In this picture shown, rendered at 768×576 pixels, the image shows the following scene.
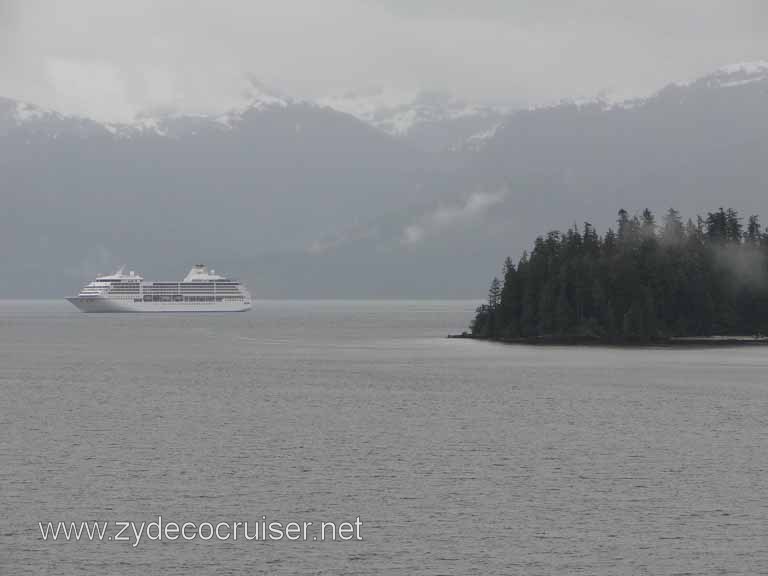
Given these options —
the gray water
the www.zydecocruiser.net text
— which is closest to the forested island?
the gray water

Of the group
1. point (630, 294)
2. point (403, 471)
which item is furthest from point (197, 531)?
point (630, 294)

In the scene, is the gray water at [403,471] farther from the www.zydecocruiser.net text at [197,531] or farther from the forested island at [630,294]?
the forested island at [630,294]

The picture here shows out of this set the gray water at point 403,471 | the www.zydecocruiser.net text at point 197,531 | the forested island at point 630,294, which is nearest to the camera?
the gray water at point 403,471

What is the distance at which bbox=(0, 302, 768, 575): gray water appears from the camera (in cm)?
4325

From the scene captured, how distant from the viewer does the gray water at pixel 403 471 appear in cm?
4325

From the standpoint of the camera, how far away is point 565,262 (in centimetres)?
19588

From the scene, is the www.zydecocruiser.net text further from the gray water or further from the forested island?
the forested island

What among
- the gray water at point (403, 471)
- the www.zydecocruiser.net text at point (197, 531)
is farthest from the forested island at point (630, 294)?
the www.zydecocruiser.net text at point (197, 531)

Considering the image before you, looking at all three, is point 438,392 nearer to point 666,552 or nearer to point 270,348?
point 666,552

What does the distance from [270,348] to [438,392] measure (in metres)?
84.3

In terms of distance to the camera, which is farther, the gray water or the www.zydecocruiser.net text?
the www.zydecocruiser.net text

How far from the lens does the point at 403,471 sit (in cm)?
5962

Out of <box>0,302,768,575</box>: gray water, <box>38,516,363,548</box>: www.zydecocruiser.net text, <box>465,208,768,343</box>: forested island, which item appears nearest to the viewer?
<box>0,302,768,575</box>: gray water

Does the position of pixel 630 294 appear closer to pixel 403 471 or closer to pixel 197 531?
pixel 403 471
